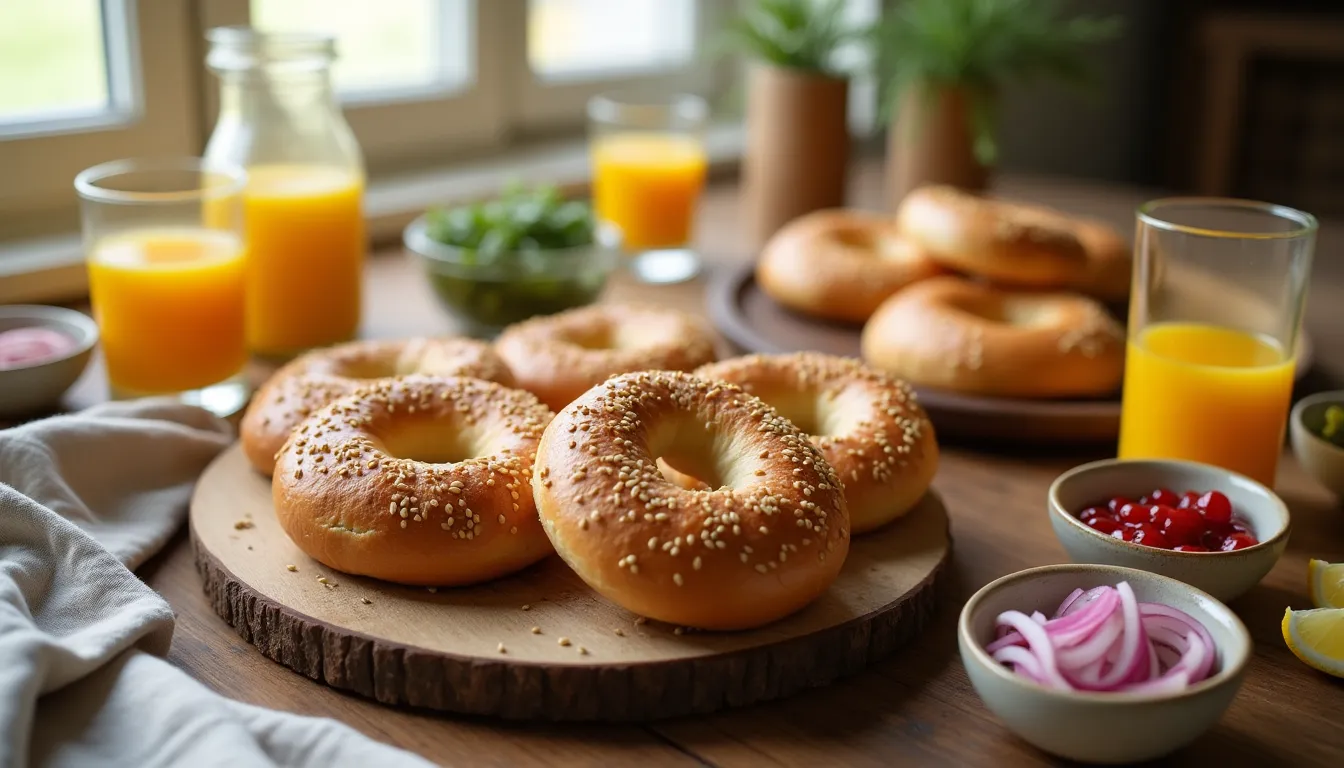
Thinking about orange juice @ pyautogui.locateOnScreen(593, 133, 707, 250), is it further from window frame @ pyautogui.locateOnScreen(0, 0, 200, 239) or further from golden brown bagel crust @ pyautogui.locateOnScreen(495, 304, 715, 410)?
window frame @ pyautogui.locateOnScreen(0, 0, 200, 239)

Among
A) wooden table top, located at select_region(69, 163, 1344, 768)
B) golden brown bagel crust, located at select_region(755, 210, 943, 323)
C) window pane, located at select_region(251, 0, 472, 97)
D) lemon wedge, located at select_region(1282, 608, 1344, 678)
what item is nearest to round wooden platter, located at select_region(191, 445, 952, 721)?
wooden table top, located at select_region(69, 163, 1344, 768)

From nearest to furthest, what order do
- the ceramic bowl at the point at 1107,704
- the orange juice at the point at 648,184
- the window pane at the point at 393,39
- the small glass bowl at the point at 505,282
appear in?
the ceramic bowl at the point at 1107,704 < the small glass bowl at the point at 505,282 < the orange juice at the point at 648,184 < the window pane at the point at 393,39

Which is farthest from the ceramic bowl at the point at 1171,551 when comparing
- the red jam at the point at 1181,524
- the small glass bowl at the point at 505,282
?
the small glass bowl at the point at 505,282

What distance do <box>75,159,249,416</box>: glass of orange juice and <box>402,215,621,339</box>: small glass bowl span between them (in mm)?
362

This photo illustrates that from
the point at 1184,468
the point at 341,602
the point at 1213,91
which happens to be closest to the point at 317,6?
the point at 341,602

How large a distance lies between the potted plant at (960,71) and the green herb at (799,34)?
11 cm

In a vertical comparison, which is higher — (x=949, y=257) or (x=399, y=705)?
(x=949, y=257)

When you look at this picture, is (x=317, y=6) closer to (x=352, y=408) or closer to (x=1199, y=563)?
(x=352, y=408)

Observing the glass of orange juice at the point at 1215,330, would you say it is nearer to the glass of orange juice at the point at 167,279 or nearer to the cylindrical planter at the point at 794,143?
the cylindrical planter at the point at 794,143

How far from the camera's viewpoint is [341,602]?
1.18 metres

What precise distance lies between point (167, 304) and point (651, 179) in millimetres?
1022

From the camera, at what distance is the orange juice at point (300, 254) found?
6.13 ft

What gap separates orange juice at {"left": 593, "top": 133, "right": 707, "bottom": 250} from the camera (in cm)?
241

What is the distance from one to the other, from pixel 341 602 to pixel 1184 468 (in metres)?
0.91
